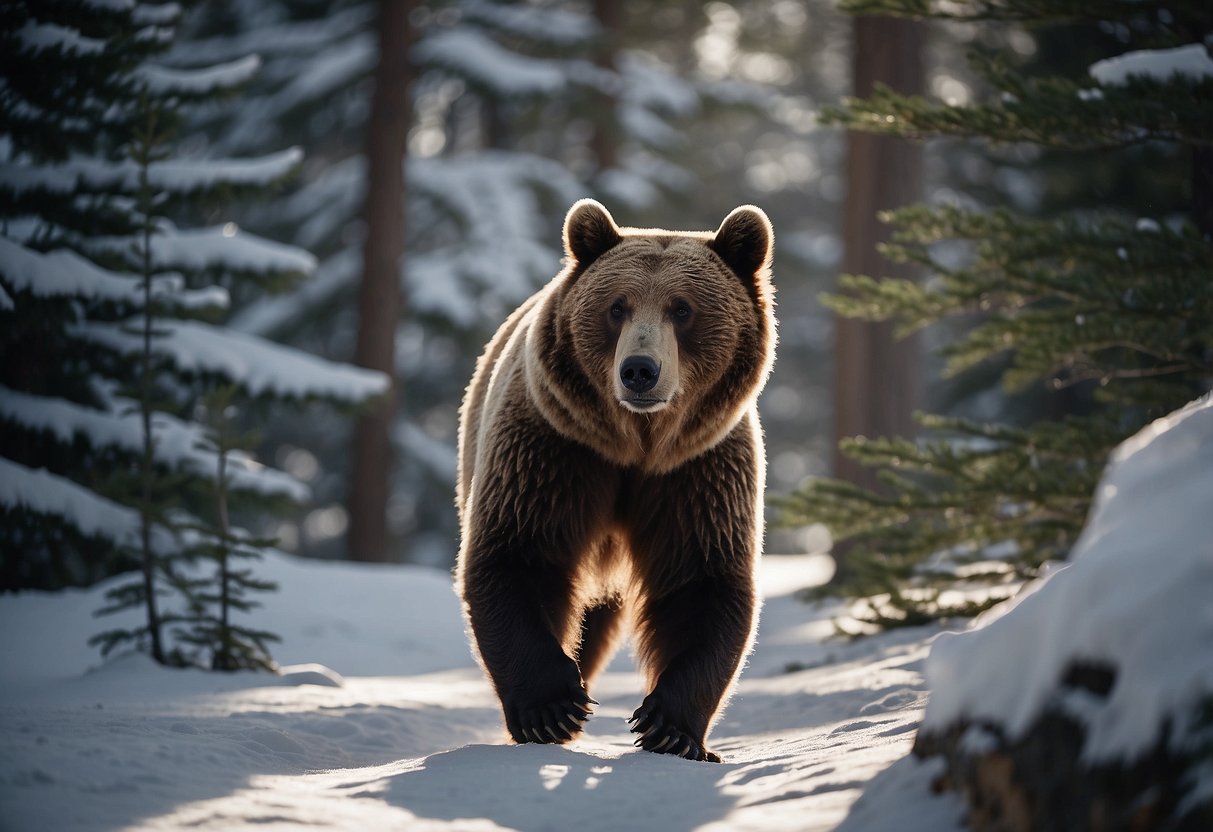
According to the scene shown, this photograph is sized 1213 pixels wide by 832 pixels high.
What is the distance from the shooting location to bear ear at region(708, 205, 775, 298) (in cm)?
455

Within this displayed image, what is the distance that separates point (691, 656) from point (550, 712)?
1.73ft

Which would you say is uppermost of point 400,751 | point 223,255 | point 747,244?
point 223,255

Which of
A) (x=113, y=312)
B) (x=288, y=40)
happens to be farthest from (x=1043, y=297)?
(x=288, y=40)

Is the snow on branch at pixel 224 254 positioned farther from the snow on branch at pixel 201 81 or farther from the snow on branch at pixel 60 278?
the snow on branch at pixel 201 81

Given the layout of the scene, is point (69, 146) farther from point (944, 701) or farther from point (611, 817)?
point (944, 701)

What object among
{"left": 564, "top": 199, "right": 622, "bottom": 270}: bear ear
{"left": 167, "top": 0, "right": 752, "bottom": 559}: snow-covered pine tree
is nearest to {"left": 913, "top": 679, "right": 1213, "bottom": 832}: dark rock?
{"left": 564, "top": 199, "right": 622, "bottom": 270}: bear ear

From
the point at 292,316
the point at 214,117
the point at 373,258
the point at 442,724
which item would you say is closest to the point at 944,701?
the point at 442,724

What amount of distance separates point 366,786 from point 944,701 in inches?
63.1

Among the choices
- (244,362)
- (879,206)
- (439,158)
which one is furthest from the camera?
(439,158)

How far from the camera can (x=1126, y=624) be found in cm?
208

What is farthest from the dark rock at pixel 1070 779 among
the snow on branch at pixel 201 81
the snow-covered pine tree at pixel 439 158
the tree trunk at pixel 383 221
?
the snow-covered pine tree at pixel 439 158

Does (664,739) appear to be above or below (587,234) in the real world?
below

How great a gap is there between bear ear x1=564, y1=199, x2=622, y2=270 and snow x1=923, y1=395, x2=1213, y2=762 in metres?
2.41

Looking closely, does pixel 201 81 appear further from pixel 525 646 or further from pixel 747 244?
pixel 525 646
